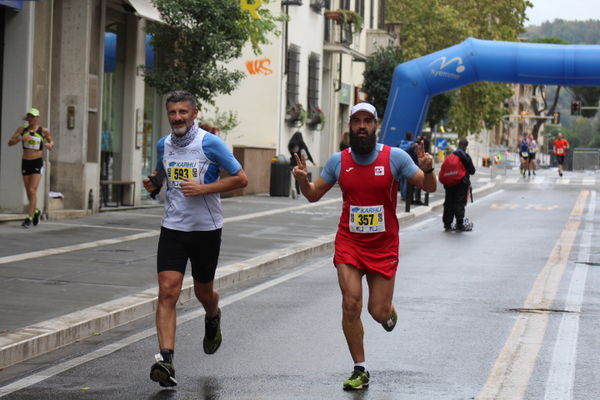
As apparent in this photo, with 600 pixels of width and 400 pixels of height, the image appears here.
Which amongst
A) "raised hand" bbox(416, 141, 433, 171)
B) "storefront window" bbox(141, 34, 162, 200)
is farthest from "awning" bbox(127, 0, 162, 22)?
"raised hand" bbox(416, 141, 433, 171)

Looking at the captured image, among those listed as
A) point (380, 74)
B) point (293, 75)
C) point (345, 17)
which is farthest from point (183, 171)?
point (380, 74)

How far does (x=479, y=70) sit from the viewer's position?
30031 mm

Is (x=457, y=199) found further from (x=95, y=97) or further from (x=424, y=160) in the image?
(x=424, y=160)

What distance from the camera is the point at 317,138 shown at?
3934 cm

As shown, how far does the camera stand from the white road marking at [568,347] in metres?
7.18

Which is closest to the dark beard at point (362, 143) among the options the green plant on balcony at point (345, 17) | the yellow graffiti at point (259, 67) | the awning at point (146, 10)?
the awning at point (146, 10)

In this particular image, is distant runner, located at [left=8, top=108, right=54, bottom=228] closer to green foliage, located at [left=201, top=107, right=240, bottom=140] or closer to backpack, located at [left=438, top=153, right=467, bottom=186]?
backpack, located at [left=438, top=153, right=467, bottom=186]

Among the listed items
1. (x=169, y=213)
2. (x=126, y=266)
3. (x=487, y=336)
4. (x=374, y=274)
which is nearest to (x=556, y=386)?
(x=374, y=274)

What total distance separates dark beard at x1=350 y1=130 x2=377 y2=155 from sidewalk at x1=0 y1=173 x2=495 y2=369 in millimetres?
2626

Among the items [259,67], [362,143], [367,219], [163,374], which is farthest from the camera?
[259,67]

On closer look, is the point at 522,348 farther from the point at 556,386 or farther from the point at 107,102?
the point at 107,102

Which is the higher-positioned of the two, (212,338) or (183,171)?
(183,171)

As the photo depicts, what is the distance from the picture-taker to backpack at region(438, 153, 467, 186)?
2161cm

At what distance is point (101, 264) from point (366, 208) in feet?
20.9
